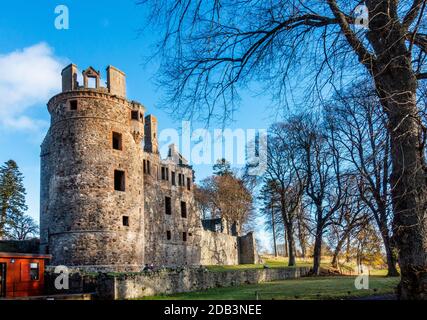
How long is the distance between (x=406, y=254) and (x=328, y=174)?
21445 mm

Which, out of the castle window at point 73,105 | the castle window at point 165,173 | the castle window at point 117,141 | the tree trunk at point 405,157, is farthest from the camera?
the castle window at point 165,173

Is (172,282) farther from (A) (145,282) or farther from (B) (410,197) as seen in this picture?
(B) (410,197)

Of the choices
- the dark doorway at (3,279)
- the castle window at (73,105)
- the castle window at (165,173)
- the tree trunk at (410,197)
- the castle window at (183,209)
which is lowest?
the dark doorway at (3,279)

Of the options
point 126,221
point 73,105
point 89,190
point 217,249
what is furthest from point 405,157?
point 217,249

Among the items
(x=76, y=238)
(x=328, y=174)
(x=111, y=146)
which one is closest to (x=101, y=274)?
(x=76, y=238)

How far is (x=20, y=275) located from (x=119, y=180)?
1156 centimetres

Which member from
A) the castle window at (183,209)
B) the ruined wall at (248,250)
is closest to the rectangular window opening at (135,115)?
the castle window at (183,209)

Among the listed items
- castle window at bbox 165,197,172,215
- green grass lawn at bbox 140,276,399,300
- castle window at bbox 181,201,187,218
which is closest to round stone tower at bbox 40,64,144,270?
green grass lawn at bbox 140,276,399,300

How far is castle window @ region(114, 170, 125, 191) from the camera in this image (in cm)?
3133

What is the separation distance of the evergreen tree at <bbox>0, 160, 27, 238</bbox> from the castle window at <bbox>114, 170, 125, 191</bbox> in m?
22.3

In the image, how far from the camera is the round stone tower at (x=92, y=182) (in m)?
28.7

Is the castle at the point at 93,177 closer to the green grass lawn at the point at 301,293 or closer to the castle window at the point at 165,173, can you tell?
the castle window at the point at 165,173

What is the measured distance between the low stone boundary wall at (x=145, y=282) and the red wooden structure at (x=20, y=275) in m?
1.14

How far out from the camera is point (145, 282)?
21.4m
